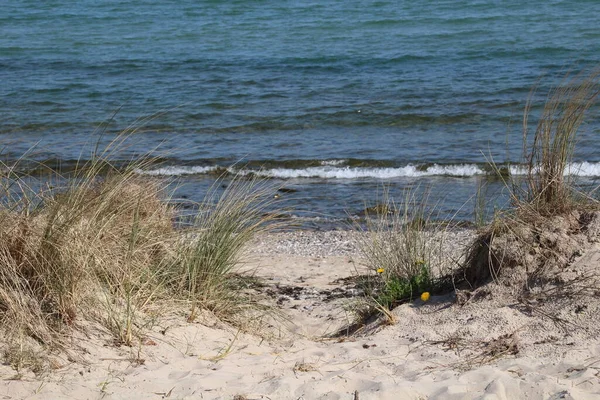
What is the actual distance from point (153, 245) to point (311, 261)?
2780 mm

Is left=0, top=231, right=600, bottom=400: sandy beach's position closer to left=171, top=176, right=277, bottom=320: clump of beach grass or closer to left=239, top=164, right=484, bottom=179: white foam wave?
left=171, top=176, right=277, bottom=320: clump of beach grass

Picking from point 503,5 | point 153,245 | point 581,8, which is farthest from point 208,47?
point 153,245

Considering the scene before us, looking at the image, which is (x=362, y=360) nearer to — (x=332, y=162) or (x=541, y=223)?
(x=541, y=223)

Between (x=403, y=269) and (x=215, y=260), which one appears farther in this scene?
(x=403, y=269)

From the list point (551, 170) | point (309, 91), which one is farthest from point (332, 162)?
point (551, 170)

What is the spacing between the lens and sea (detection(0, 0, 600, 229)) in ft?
35.6

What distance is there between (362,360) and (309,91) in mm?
12165

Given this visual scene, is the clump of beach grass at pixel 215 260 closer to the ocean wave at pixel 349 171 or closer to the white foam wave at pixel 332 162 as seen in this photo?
the ocean wave at pixel 349 171

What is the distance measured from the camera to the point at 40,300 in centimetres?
421

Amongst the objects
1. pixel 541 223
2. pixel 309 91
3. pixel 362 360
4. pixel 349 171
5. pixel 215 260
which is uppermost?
pixel 541 223

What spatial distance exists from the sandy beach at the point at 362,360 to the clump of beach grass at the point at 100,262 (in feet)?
0.49

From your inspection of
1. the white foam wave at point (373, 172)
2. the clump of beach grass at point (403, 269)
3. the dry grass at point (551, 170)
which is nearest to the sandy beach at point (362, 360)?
the clump of beach grass at point (403, 269)

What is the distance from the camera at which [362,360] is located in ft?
14.0

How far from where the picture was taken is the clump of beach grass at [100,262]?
163 inches
